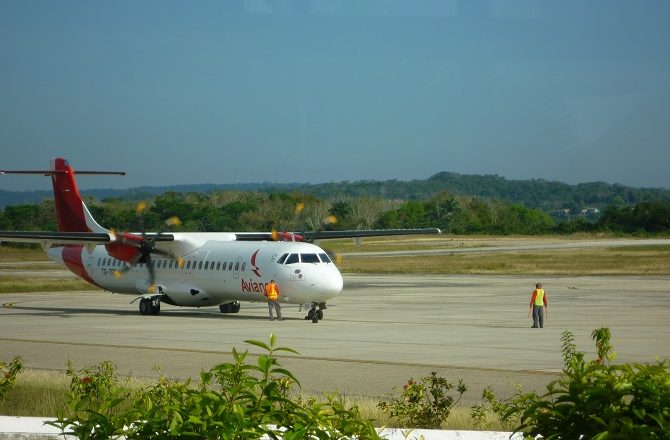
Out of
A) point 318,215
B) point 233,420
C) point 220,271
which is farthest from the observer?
point 318,215

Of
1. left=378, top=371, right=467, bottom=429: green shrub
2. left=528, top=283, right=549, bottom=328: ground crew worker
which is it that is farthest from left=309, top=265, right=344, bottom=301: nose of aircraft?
left=378, top=371, right=467, bottom=429: green shrub

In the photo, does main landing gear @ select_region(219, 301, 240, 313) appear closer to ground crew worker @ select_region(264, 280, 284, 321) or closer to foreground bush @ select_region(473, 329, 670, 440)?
ground crew worker @ select_region(264, 280, 284, 321)

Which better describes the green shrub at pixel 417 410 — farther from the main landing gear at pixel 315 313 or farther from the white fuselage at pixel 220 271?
the main landing gear at pixel 315 313

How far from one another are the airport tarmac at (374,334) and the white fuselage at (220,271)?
814mm

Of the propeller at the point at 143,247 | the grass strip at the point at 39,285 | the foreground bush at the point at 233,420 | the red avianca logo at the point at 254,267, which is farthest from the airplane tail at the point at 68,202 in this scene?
the foreground bush at the point at 233,420

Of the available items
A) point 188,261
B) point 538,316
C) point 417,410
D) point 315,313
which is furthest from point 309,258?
point 417,410

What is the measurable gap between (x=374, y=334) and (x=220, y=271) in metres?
7.54

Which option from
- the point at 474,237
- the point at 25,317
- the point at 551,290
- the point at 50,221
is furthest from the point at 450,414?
the point at 474,237

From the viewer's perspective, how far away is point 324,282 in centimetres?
2766

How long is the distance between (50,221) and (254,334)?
30.9 meters

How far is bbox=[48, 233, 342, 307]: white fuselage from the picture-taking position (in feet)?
91.6

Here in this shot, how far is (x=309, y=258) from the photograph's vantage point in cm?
2825

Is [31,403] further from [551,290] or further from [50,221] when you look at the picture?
[50,221]

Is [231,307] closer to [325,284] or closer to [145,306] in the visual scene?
[145,306]
